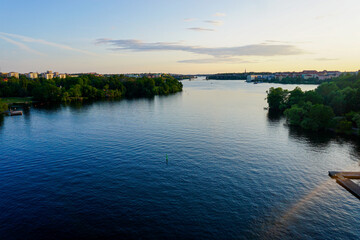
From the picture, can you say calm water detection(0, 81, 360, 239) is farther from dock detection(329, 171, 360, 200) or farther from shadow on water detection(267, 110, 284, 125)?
shadow on water detection(267, 110, 284, 125)

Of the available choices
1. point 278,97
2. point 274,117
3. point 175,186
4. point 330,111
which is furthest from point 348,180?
point 278,97

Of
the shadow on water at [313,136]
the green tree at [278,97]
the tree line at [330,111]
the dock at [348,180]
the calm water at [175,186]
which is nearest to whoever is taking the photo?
the calm water at [175,186]

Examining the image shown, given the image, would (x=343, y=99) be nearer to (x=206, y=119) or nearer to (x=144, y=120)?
(x=206, y=119)

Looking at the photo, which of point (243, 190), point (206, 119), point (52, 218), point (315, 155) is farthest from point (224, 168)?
point (206, 119)

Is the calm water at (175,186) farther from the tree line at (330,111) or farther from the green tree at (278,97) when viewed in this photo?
the green tree at (278,97)

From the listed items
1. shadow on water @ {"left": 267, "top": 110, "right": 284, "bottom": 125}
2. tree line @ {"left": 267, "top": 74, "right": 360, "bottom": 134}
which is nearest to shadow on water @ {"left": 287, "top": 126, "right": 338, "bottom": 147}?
tree line @ {"left": 267, "top": 74, "right": 360, "bottom": 134}

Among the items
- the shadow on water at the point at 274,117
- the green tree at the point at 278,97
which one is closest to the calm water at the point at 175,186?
the shadow on water at the point at 274,117

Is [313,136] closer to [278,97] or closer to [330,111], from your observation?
[330,111]

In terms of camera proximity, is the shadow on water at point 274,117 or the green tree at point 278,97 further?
the green tree at point 278,97
